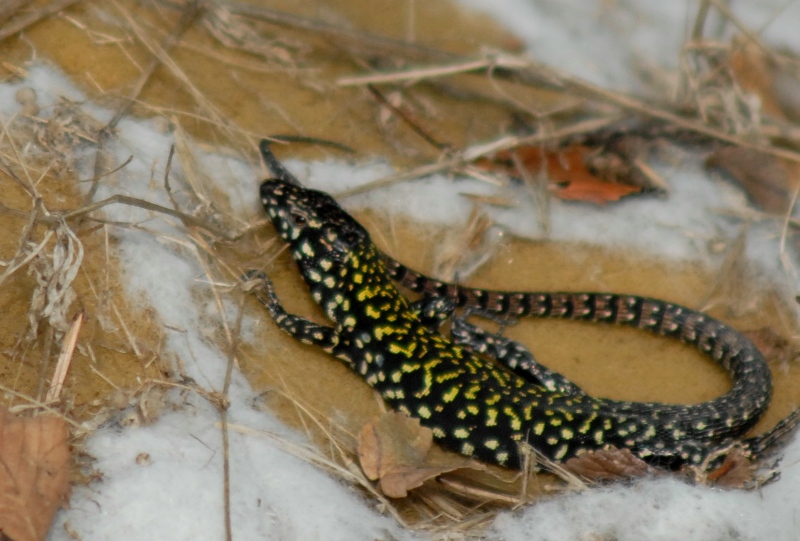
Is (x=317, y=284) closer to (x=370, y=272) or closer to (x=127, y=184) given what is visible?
(x=370, y=272)

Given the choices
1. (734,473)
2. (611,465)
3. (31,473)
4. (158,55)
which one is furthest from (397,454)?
(158,55)

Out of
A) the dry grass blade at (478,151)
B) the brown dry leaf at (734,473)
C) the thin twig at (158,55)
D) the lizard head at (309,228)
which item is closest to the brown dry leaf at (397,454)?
the lizard head at (309,228)

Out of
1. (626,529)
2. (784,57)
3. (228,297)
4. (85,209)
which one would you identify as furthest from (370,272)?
(784,57)

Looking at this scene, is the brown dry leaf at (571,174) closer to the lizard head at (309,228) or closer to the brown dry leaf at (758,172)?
the brown dry leaf at (758,172)

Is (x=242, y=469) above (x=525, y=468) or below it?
below

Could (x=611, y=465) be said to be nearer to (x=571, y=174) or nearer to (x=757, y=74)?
(x=571, y=174)

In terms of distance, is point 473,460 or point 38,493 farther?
point 473,460
